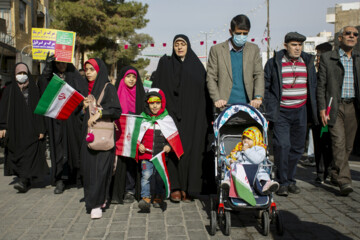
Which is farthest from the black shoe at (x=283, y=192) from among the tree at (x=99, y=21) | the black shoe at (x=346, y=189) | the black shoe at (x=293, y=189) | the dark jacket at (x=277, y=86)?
the tree at (x=99, y=21)

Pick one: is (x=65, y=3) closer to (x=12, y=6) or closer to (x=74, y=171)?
(x=12, y=6)

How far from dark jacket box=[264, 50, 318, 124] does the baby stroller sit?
1265mm

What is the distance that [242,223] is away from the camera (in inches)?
181

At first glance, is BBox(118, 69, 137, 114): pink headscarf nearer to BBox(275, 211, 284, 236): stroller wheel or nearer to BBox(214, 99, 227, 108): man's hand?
BBox(214, 99, 227, 108): man's hand

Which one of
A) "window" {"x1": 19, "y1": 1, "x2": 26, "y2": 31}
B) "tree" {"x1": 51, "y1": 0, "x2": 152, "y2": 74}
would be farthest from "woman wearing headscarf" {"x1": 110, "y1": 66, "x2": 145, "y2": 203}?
"tree" {"x1": 51, "y1": 0, "x2": 152, "y2": 74}

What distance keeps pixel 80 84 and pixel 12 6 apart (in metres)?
20.7

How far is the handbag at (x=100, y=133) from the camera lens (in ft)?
16.0

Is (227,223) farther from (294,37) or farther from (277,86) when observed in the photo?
(294,37)

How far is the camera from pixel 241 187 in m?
3.97

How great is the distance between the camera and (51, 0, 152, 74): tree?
1163 inches

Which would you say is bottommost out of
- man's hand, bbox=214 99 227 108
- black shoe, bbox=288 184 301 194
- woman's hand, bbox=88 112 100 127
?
black shoe, bbox=288 184 301 194

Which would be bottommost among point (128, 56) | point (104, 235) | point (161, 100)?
point (104, 235)

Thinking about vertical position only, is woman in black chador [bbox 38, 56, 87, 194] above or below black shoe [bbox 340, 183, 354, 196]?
above

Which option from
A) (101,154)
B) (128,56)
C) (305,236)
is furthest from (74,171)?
(128,56)
